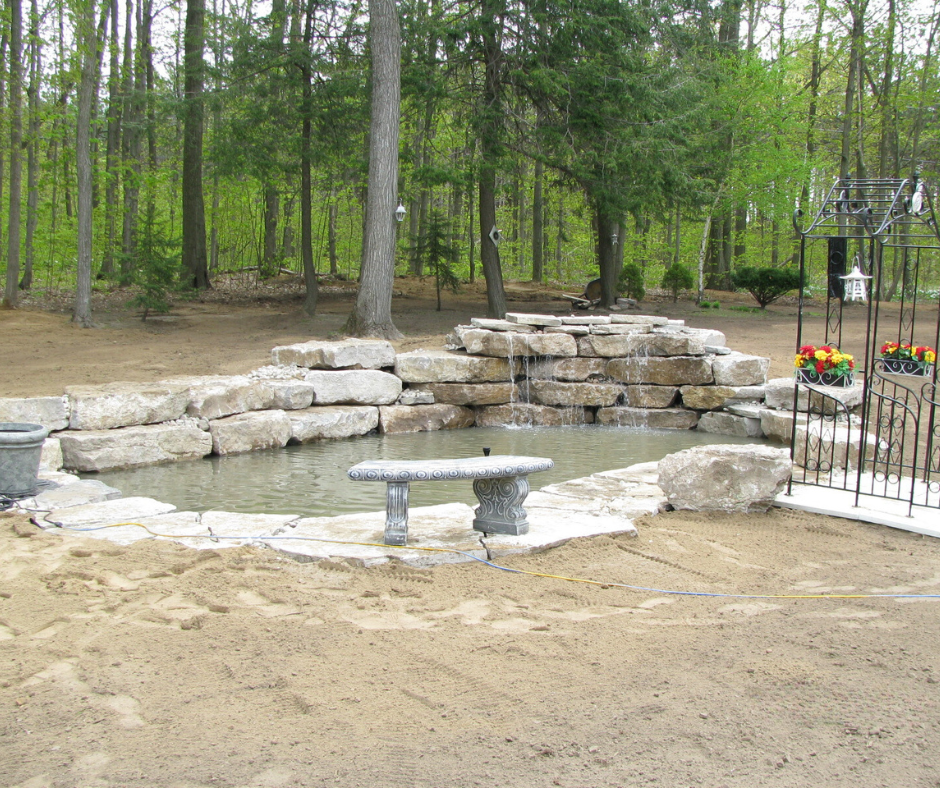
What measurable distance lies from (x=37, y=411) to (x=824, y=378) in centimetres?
640

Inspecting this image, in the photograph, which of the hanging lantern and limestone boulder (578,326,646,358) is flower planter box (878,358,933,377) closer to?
the hanging lantern

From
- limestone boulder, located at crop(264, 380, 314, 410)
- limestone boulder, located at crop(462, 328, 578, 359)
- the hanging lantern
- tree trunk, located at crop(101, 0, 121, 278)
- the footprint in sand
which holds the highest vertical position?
tree trunk, located at crop(101, 0, 121, 278)

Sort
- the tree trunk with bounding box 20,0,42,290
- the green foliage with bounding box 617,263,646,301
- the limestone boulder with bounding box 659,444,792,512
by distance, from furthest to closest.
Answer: the green foliage with bounding box 617,263,646,301
the tree trunk with bounding box 20,0,42,290
the limestone boulder with bounding box 659,444,792,512

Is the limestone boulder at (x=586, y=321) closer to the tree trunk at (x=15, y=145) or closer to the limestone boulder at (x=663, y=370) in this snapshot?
the limestone boulder at (x=663, y=370)

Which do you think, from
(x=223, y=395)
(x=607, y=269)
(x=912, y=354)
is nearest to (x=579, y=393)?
(x=223, y=395)

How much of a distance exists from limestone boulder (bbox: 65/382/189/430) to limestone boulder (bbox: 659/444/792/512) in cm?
487

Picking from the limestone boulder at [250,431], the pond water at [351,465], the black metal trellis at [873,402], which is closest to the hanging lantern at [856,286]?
the black metal trellis at [873,402]

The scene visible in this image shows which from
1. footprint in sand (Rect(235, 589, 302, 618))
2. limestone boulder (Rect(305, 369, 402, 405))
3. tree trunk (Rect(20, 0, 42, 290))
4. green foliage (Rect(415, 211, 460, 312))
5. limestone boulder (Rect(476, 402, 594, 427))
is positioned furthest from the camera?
green foliage (Rect(415, 211, 460, 312))

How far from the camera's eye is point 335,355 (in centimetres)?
929

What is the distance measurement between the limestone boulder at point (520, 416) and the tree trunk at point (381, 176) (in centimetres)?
252

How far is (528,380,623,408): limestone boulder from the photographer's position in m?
10.2

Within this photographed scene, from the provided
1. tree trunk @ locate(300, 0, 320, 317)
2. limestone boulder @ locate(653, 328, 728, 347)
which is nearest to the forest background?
tree trunk @ locate(300, 0, 320, 317)

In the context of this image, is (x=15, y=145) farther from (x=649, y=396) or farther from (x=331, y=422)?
(x=649, y=396)

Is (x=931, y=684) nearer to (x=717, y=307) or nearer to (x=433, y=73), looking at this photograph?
(x=433, y=73)
